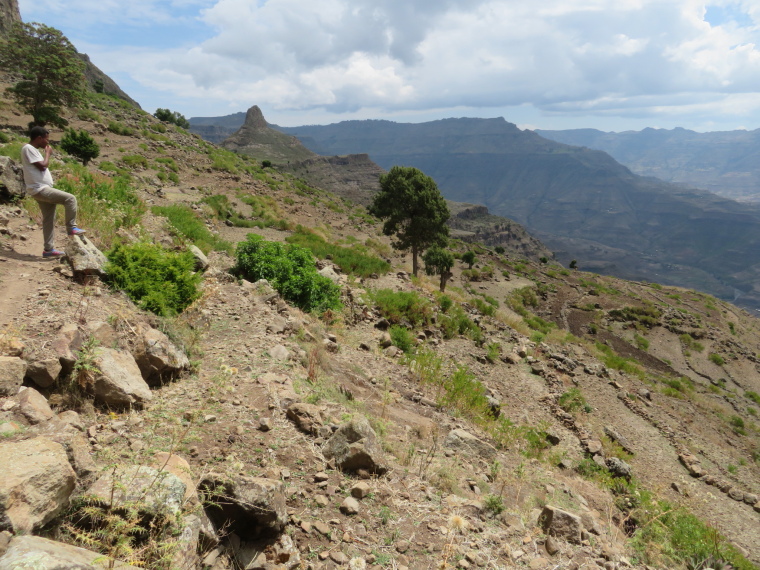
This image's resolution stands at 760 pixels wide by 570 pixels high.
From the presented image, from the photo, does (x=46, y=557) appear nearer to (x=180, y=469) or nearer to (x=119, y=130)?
(x=180, y=469)

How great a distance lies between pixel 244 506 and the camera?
2.96 m

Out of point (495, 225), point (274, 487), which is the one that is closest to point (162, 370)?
point (274, 487)

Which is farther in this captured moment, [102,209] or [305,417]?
[102,209]

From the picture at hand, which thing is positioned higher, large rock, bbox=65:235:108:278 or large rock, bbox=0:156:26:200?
large rock, bbox=0:156:26:200

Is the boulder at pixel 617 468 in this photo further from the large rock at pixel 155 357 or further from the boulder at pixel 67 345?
the boulder at pixel 67 345

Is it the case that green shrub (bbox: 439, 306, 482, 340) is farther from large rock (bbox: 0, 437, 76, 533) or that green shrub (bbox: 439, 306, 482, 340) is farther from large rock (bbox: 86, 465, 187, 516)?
large rock (bbox: 0, 437, 76, 533)

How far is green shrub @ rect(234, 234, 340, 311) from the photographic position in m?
9.70

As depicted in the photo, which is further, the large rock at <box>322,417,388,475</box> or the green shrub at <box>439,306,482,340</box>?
the green shrub at <box>439,306,482,340</box>

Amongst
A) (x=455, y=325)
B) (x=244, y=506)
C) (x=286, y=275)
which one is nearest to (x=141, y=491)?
(x=244, y=506)

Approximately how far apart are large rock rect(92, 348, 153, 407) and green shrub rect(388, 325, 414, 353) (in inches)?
283

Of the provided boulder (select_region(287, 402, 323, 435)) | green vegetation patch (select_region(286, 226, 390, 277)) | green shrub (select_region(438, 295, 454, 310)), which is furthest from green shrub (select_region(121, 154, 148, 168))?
boulder (select_region(287, 402, 323, 435))

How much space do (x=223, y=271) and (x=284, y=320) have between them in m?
→ 2.68

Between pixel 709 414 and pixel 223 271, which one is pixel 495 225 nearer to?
pixel 709 414

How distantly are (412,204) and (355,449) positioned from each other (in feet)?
68.7
